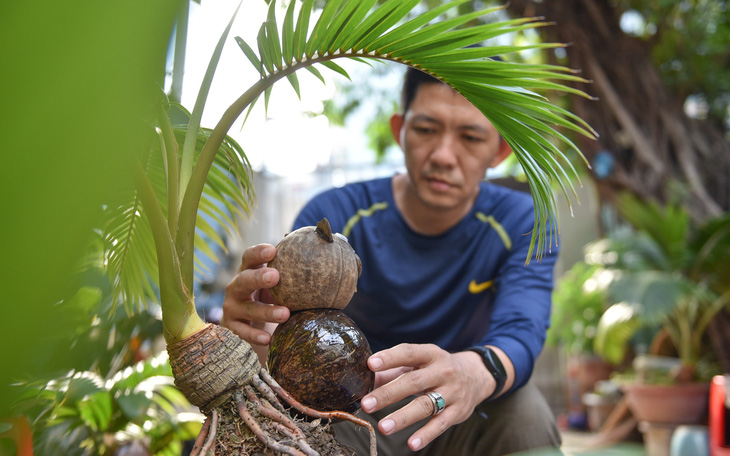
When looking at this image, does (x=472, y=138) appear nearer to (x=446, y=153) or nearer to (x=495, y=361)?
(x=446, y=153)

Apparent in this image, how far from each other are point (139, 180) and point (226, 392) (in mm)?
308

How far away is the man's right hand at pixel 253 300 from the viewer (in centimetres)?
89

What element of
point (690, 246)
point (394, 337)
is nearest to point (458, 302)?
point (394, 337)

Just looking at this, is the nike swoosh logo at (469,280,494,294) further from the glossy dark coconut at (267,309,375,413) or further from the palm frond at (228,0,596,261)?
the glossy dark coconut at (267,309,375,413)

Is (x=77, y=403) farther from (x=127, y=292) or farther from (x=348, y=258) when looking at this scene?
(x=348, y=258)

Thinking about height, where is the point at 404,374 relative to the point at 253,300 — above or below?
below

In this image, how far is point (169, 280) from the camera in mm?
777

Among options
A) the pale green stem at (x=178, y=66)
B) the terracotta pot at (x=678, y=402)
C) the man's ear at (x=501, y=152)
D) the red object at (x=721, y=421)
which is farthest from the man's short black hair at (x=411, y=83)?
the terracotta pot at (x=678, y=402)

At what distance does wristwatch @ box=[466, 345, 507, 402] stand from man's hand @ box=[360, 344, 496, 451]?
5 cm

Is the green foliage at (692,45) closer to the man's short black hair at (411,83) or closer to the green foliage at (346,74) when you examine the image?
the man's short black hair at (411,83)

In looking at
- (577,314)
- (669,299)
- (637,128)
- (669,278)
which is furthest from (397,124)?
(577,314)

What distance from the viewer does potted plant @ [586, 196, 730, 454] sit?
4.18m

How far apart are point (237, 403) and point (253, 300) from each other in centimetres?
32

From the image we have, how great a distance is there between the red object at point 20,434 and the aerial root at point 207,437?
0.26 m
